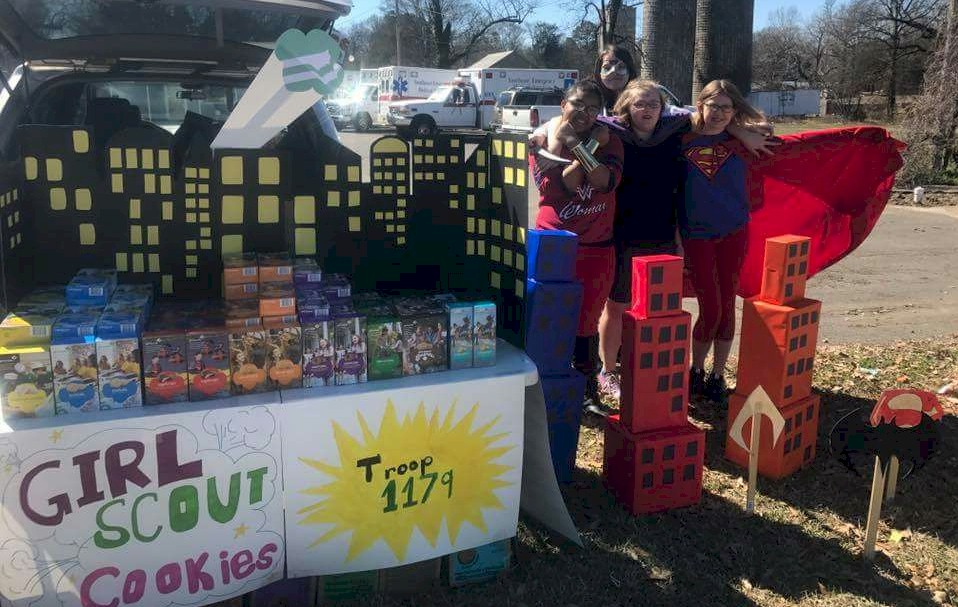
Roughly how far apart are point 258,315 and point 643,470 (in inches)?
66.8

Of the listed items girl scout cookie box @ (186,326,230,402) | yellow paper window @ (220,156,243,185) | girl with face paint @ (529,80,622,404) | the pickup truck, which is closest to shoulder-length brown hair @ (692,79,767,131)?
girl with face paint @ (529,80,622,404)

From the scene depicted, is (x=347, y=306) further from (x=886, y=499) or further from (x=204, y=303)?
(x=886, y=499)

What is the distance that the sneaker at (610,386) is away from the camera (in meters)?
Answer: 4.48

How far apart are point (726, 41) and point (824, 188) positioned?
175cm

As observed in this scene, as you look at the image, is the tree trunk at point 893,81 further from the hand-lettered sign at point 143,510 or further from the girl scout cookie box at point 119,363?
the girl scout cookie box at point 119,363

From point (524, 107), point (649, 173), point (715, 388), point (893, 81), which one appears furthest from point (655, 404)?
point (893, 81)

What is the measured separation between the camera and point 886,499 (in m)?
3.50

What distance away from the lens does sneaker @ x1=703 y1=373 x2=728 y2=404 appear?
457 centimetres

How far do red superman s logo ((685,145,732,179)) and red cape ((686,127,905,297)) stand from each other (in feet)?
1.68

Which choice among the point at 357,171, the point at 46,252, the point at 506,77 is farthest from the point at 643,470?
the point at 506,77

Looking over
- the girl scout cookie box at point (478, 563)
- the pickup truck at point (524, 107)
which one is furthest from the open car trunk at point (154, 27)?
the pickup truck at point (524, 107)

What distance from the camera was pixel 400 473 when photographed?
8.87 feet

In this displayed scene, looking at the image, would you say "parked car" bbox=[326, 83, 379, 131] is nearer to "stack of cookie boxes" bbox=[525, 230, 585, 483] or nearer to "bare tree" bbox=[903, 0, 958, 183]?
"bare tree" bbox=[903, 0, 958, 183]

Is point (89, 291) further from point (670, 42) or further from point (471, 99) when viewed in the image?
point (471, 99)
